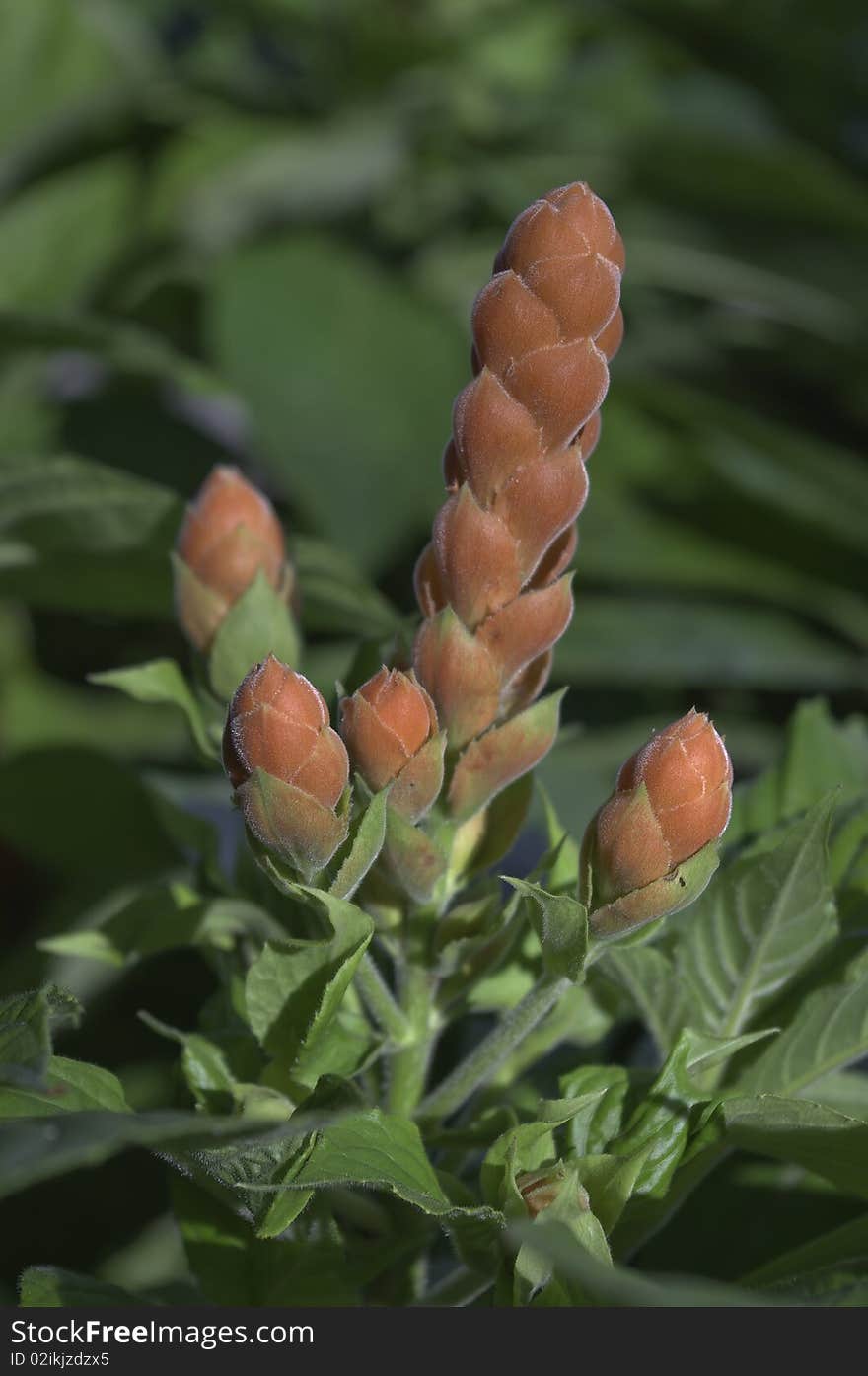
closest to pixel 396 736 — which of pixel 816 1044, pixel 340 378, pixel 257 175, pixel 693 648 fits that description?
pixel 816 1044

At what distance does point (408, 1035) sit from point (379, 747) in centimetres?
22

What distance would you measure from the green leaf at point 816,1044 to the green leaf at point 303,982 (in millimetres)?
296

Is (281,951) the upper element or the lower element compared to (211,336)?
upper

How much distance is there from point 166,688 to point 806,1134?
0.51 m

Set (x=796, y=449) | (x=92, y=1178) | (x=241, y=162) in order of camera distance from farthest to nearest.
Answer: (x=241, y=162) < (x=796, y=449) < (x=92, y=1178)

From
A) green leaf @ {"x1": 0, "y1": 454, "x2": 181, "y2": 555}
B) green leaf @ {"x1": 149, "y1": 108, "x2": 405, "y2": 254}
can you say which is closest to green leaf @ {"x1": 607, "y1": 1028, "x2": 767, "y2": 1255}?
green leaf @ {"x1": 0, "y1": 454, "x2": 181, "y2": 555}

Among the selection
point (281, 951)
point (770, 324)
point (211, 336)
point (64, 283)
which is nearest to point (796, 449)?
point (770, 324)

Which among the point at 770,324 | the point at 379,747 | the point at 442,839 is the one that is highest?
the point at 379,747

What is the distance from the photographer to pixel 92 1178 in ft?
5.09

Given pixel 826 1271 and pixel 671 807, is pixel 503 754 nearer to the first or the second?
pixel 671 807

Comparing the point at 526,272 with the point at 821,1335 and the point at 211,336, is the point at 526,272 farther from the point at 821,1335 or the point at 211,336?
the point at 211,336

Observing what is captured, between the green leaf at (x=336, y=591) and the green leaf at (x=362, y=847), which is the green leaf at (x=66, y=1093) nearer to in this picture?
the green leaf at (x=362, y=847)

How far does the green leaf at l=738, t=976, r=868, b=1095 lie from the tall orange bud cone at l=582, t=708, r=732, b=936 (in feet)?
0.62

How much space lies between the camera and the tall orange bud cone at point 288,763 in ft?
2.42
